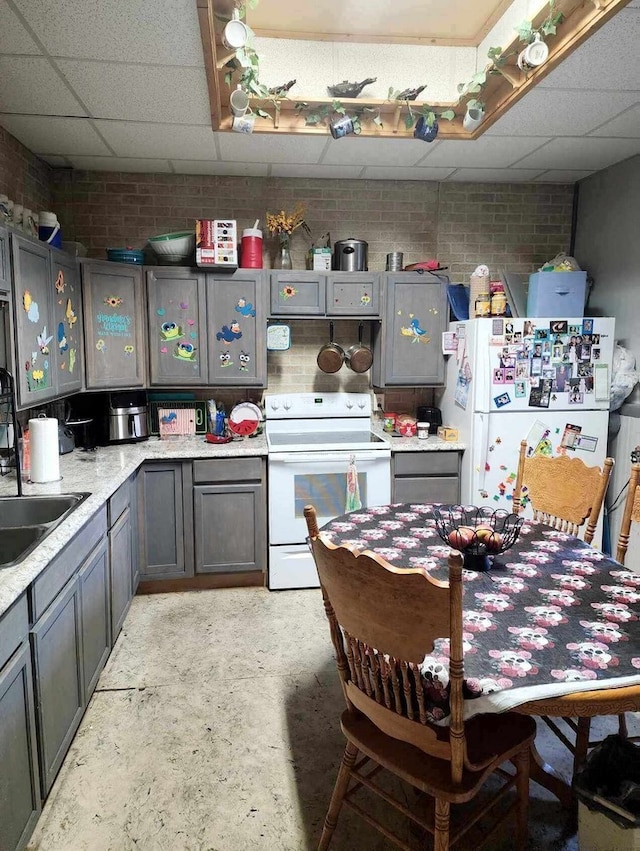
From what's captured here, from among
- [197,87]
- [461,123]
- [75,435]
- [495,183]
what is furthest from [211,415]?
[495,183]

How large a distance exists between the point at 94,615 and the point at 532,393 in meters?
2.68

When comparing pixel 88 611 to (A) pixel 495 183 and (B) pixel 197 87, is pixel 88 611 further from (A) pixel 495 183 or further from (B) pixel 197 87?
(A) pixel 495 183

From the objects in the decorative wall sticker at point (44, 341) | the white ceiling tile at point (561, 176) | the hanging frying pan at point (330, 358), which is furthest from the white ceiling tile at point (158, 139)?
the white ceiling tile at point (561, 176)

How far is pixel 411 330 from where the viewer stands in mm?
3871

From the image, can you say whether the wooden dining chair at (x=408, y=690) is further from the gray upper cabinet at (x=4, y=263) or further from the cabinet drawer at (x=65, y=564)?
the gray upper cabinet at (x=4, y=263)

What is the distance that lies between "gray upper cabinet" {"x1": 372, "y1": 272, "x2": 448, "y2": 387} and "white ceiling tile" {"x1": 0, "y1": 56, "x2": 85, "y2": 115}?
2043mm

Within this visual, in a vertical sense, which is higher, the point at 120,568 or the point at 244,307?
the point at 244,307

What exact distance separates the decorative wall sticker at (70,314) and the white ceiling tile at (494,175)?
102 inches

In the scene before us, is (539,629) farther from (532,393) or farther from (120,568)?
(532,393)

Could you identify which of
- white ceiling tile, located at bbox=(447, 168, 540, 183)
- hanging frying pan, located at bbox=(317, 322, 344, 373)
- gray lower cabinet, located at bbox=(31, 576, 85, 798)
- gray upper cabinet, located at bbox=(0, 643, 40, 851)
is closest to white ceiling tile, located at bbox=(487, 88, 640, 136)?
white ceiling tile, located at bbox=(447, 168, 540, 183)

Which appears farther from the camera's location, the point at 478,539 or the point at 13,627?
the point at 478,539

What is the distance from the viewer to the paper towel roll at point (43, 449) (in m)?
2.55

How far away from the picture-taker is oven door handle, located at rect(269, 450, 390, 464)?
3.46 meters

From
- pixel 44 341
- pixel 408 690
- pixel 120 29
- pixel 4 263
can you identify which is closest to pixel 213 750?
pixel 408 690
